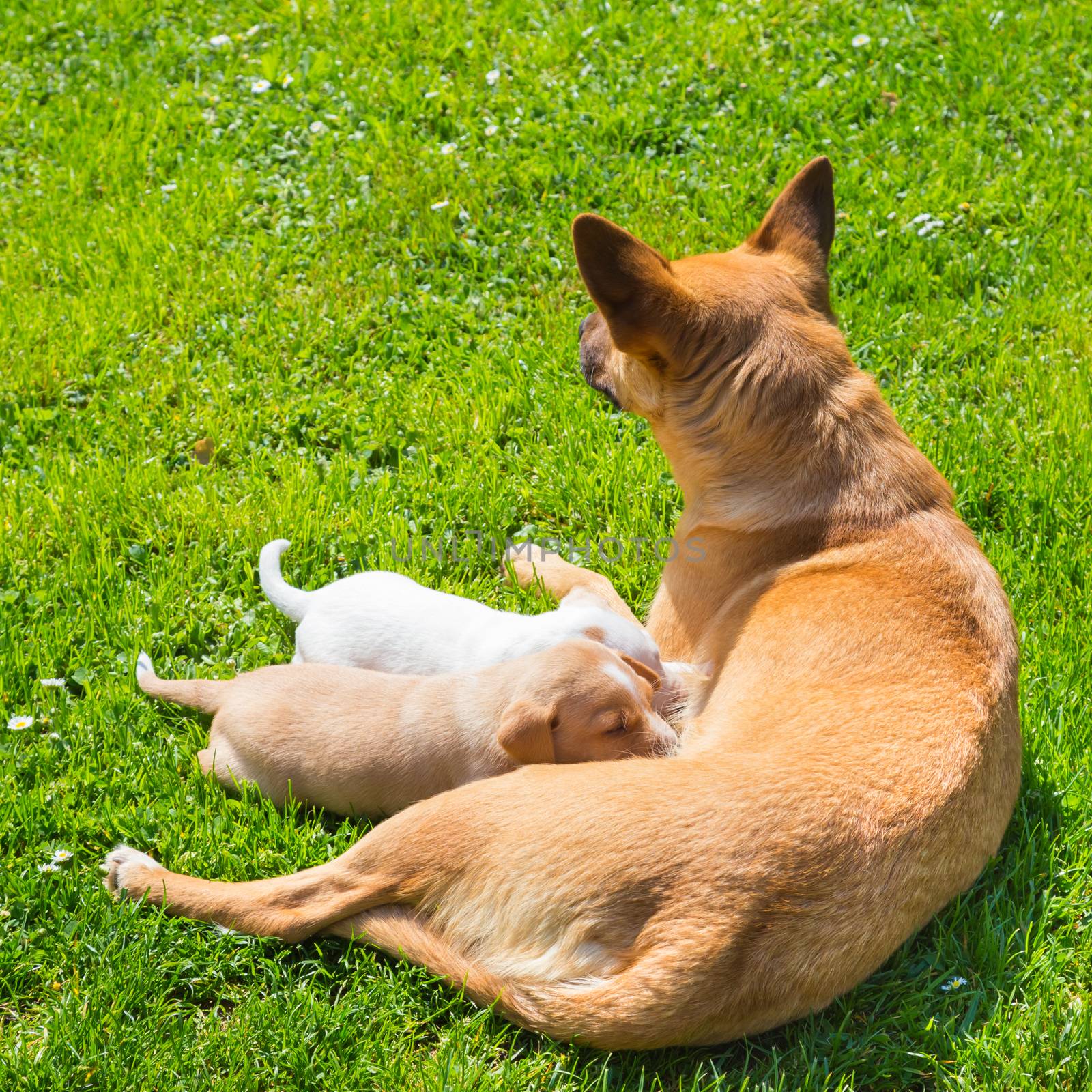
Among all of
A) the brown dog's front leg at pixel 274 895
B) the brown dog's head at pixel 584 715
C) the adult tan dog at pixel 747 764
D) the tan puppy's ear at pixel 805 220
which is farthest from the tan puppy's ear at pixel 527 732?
the tan puppy's ear at pixel 805 220

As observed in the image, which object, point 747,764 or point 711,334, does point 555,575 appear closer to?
point 711,334

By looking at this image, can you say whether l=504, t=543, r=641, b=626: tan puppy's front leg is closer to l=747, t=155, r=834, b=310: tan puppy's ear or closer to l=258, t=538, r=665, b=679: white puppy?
l=258, t=538, r=665, b=679: white puppy

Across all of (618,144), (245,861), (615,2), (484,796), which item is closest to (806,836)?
(484,796)

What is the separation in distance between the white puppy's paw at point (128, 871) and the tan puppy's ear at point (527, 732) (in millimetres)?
1059

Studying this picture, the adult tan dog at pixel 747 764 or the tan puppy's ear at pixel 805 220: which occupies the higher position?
the tan puppy's ear at pixel 805 220

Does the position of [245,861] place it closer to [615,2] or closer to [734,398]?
[734,398]

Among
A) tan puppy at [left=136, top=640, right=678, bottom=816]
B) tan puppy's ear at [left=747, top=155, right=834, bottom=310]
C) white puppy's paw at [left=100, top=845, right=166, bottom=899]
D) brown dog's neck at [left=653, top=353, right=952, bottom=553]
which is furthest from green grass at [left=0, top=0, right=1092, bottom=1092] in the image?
tan puppy's ear at [left=747, top=155, right=834, bottom=310]

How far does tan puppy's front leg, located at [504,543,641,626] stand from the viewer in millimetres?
4199

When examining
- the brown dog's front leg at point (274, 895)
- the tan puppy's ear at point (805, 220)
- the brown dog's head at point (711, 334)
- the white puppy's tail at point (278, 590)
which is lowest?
the brown dog's front leg at point (274, 895)

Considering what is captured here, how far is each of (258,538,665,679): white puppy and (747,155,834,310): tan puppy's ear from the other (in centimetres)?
136

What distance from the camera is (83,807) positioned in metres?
3.52

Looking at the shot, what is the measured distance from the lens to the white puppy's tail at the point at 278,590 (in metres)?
4.05

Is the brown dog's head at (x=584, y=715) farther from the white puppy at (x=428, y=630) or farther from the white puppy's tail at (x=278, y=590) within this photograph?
the white puppy's tail at (x=278, y=590)

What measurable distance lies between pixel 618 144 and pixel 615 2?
1338 mm
